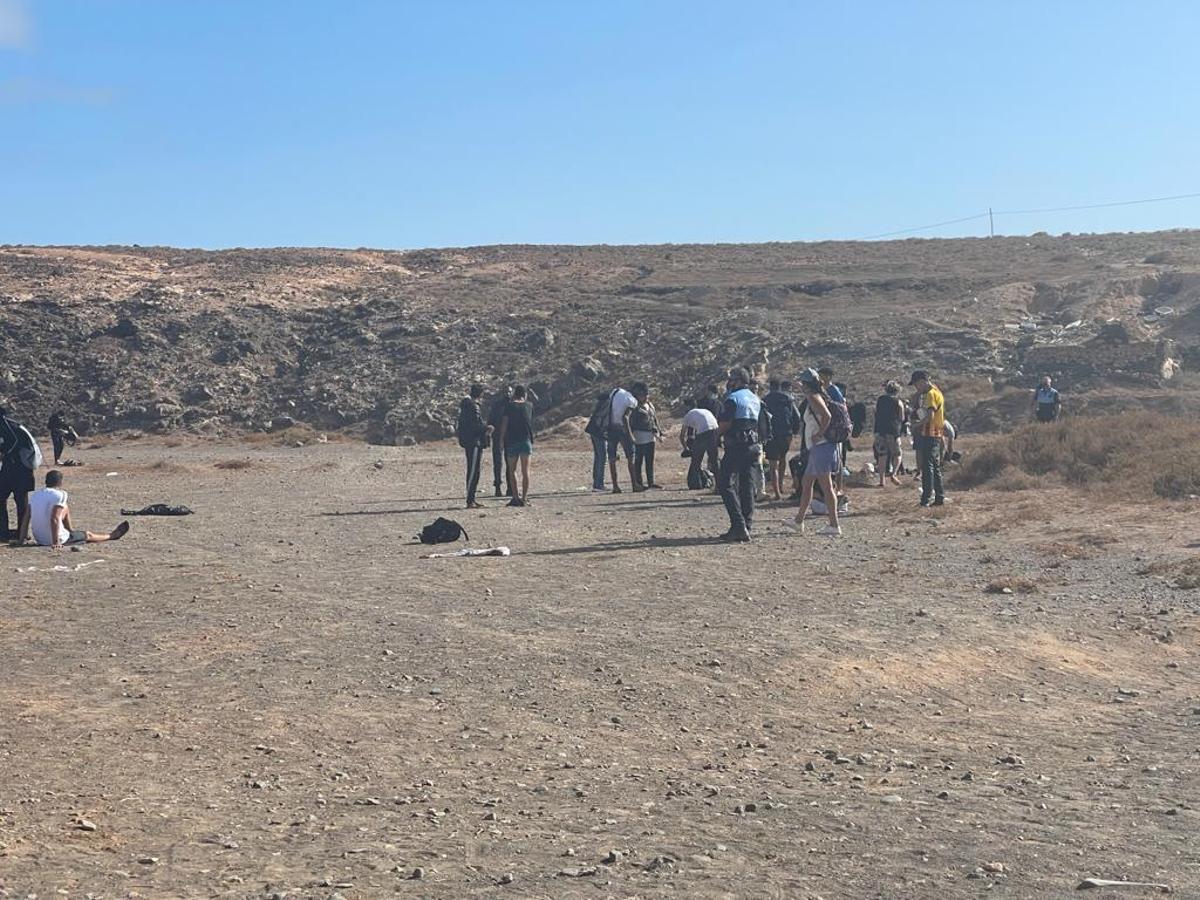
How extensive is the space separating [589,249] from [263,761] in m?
69.0

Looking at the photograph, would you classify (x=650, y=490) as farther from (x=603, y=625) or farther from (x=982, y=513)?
(x=603, y=625)

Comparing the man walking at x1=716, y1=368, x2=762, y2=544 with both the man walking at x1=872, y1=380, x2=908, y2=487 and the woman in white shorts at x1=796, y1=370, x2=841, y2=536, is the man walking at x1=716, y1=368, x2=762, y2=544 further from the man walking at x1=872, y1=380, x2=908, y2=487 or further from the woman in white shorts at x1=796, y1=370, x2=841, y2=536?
the man walking at x1=872, y1=380, x2=908, y2=487

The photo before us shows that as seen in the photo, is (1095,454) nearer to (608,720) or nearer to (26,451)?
(26,451)

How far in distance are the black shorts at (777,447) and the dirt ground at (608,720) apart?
12.1ft

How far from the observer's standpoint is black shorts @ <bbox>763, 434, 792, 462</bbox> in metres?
19.2

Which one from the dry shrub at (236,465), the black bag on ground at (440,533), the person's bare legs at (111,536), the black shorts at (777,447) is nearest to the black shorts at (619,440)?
the black shorts at (777,447)

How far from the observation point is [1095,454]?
21781mm

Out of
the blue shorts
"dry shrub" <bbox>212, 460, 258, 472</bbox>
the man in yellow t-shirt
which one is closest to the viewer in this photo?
the blue shorts

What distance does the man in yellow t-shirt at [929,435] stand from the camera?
18.2 m

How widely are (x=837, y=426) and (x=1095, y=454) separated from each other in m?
7.60

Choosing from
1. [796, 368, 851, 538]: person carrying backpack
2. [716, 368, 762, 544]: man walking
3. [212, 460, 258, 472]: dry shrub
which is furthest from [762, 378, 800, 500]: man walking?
[212, 460, 258, 472]: dry shrub

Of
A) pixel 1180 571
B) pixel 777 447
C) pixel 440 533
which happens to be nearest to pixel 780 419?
pixel 777 447

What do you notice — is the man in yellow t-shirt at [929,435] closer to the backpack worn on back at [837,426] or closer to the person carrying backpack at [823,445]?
the backpack worn on back at [837,426]

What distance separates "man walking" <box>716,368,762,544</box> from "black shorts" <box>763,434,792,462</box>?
3649 mm
